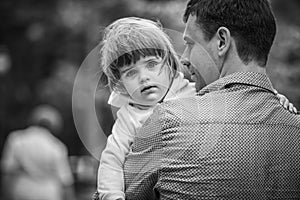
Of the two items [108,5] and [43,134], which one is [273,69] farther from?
[108,5]

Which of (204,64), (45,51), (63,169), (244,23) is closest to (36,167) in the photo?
(63,169)

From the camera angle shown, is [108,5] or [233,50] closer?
[233,50]

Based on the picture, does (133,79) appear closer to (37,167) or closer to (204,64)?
(204,64)

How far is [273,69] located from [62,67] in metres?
8.91

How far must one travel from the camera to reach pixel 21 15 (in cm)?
1756

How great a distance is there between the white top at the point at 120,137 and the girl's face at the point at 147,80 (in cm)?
3

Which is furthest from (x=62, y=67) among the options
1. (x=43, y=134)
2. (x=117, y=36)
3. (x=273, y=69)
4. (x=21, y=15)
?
(x=117, y=36)

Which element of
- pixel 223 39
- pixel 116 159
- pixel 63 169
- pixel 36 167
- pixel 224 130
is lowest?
pixel 63 169

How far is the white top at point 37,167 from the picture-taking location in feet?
31.5

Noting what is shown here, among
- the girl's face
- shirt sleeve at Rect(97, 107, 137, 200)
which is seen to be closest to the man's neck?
the girl's face

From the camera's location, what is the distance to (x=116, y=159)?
10.4 ft

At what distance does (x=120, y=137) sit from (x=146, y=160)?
245 mm

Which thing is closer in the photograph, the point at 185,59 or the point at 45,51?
the point at 185,59

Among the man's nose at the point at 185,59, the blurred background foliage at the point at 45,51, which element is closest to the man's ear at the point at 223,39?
the man's nose at the point at 185,59
